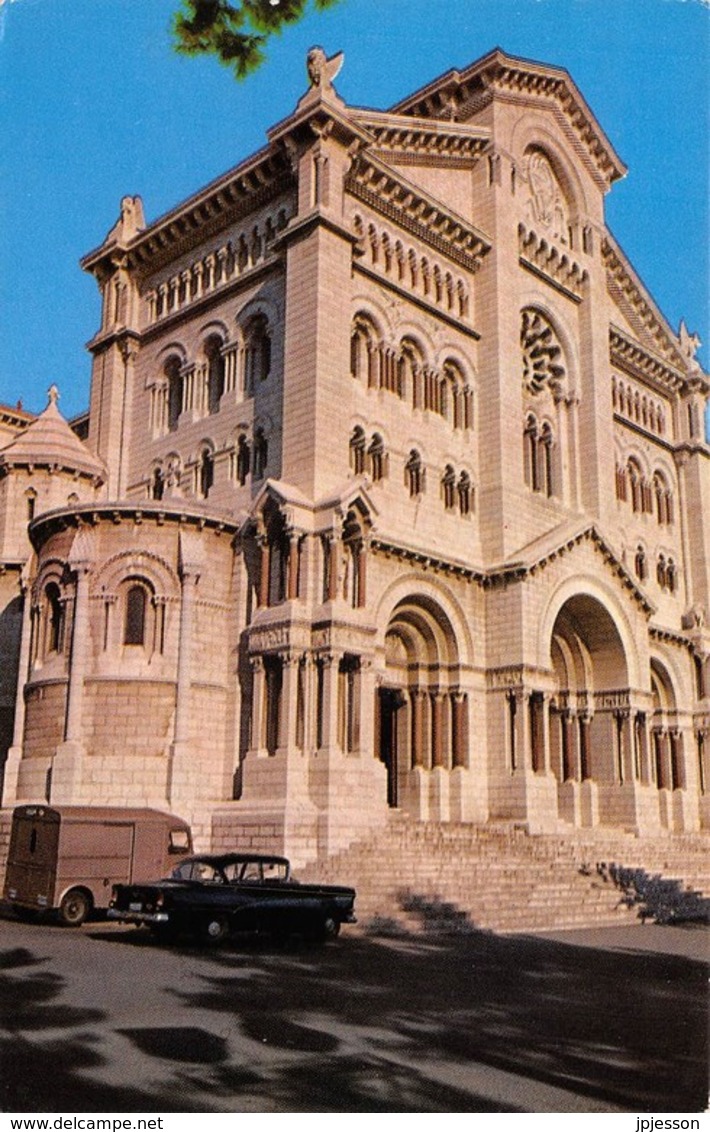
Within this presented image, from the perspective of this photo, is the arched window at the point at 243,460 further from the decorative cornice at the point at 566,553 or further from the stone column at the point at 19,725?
the decorative cornice at the point at 566,553

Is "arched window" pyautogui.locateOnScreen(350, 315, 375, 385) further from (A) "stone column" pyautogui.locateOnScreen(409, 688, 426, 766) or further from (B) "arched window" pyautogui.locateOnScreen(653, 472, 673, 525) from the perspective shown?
(B) "arched window" pyautogui.locateOnScreen(653, 472, 673, 525)

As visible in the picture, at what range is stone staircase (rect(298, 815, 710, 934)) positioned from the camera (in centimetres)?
A: 2216

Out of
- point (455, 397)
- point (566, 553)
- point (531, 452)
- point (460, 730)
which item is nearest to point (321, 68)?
point (455, 397)

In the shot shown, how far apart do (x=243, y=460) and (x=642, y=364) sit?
21.7 meters

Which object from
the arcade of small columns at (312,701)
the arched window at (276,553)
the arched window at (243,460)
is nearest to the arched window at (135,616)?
the arcade of small columns at (312,701)

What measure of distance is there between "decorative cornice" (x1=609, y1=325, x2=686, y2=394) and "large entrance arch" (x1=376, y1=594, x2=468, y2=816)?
57.7ft

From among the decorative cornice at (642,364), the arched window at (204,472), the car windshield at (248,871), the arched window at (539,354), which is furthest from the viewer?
the decorative cornice at (642,364)

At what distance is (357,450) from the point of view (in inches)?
1227

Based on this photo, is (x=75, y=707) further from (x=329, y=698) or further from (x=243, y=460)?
(x=243, y=460)

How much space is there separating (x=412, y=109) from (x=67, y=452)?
1835cm

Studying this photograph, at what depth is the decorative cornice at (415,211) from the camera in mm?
32406

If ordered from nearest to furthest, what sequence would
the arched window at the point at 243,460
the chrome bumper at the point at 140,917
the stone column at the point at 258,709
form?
1. the chrome bumper at the point at 140,917
2. the stone column at the point at 258,709
3. the arched window at the point at 243,460

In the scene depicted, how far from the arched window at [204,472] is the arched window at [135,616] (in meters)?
5.56

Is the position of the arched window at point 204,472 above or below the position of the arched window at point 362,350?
below
